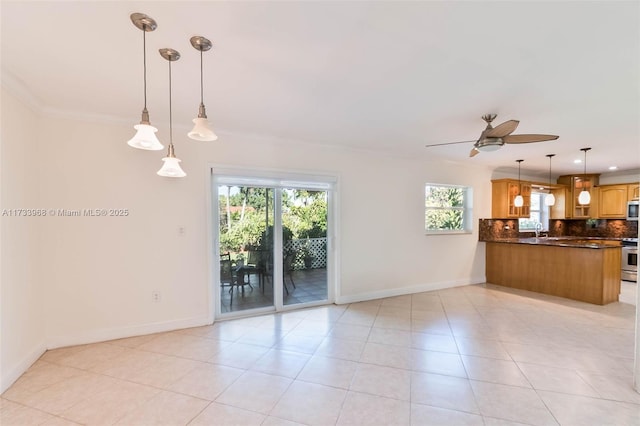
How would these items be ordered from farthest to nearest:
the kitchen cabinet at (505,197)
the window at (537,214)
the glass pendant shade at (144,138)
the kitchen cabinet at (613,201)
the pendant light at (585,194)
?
the window at (537,214) → the kitchen cabinet at (613,201) → the kitchen cabinet at (505,197) → the pendant light at (585,194) → the glass pendant shade at (144,138)

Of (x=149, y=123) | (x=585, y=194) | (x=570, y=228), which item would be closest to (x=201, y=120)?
(x=149, y=123)

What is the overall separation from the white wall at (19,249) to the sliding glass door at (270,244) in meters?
1.73

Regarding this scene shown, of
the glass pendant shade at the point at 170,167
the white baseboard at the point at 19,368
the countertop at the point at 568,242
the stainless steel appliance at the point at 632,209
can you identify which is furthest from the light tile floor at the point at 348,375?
the stainless steel appliance at the point at 632,209

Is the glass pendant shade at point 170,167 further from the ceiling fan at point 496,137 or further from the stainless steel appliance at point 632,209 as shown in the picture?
the stainless steel appliance at point 632,209

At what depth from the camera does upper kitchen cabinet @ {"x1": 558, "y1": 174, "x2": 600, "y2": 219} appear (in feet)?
22.3

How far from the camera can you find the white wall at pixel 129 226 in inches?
116

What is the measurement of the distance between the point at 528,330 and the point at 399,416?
244cm

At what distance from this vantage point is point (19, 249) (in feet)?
8.29

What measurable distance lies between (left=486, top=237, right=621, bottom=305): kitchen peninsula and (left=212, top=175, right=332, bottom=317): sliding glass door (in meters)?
3.73

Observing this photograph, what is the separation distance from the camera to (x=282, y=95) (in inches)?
101

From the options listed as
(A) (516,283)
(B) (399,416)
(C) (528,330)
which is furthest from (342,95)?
(A) (516,283)

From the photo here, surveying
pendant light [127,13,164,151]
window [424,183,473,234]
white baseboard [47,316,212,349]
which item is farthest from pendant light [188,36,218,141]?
window [424,183,473,234]

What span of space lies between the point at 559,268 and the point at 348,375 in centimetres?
459

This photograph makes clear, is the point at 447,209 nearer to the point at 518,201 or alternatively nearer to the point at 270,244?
the point at 518,201
